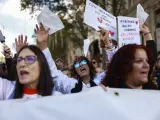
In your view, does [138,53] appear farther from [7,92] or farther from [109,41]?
[109,41]

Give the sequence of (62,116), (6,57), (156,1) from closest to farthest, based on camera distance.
→ (62,116)
(6,57)
(156,1)

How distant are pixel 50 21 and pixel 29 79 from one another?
1.35 m

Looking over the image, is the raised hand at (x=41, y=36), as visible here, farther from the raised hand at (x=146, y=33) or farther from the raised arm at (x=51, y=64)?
the raised hand at (x=146, y=33)

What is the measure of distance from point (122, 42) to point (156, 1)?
48.7 ft

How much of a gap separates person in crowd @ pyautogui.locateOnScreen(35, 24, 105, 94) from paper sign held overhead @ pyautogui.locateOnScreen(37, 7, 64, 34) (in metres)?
0.19

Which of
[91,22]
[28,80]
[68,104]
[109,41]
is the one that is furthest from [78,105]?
[91,22]

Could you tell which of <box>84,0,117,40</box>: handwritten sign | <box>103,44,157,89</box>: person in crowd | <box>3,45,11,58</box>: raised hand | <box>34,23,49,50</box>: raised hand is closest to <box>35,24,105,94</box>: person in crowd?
<box>34,23,49,50</box>: raised hand

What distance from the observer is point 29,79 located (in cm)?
300

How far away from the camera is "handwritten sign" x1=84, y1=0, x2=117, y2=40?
5.49 metres

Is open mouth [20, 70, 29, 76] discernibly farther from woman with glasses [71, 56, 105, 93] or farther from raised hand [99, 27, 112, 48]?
woman with glasses [71, 56, 105, 93]

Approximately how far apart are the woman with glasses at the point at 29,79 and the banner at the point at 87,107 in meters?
0.26

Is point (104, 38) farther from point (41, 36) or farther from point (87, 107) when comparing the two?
point (87, 107)

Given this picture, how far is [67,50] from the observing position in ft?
171

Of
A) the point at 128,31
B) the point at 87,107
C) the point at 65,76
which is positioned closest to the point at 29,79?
the point at 87,107
